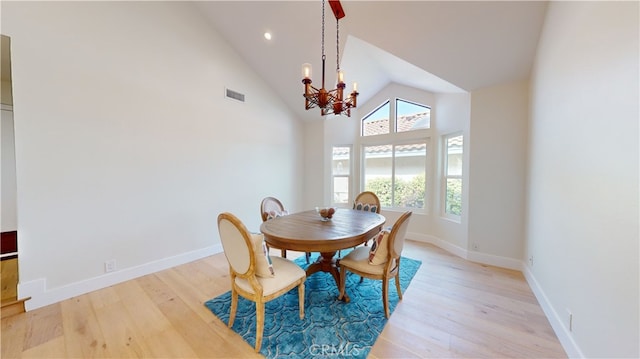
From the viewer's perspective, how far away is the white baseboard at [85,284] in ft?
7.02

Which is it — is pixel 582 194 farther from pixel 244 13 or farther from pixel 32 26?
pixel 32 26

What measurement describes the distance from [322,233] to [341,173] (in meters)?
3.24

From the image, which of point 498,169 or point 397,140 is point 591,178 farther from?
point 397,140

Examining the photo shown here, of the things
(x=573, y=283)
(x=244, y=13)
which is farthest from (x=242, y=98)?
(x=573, y=283)

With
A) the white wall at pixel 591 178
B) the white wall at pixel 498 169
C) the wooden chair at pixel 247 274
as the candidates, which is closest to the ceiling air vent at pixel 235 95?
the wooden chair at pixel 247 274

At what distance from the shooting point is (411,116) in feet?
14.4

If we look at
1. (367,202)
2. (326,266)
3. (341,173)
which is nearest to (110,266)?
(326,266)

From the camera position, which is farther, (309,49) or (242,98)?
(242,98)

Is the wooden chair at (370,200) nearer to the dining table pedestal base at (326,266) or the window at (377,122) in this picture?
the dining table pedestal base at (326,266)

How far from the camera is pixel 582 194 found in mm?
1562

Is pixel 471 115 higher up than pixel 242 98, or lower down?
lower down

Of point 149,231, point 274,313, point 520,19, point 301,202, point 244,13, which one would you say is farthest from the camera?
point 301,202

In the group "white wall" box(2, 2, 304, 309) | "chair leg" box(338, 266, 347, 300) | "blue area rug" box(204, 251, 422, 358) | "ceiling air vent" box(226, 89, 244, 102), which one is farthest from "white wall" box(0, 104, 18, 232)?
"chair leg" box(338, 266, 347, 300)

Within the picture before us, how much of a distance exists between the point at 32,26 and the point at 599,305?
196 inches
